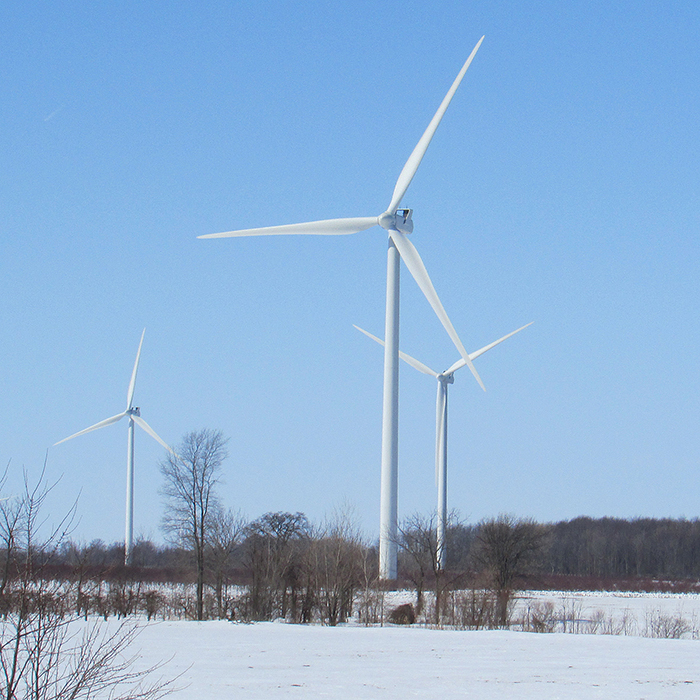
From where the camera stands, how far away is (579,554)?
134 meters

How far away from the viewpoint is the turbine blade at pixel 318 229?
4091 centimetres

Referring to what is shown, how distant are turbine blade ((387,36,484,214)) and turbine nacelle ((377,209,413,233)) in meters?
0.26

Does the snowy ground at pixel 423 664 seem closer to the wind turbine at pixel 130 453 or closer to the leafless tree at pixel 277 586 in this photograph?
the leafless tree at pixel 277 586

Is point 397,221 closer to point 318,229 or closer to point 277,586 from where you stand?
point 318,229

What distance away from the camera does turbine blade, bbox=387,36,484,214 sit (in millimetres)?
39516

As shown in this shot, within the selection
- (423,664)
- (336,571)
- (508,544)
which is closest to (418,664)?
(423,664)

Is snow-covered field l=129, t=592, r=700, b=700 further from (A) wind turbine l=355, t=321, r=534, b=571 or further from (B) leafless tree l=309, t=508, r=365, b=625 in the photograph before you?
(A) wind turbine l=355, t=321, r=534, b=571

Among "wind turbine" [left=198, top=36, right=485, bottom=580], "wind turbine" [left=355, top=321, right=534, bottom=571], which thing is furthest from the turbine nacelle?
"wind turbine" [left=355, top=321, right=534, bottom=571]

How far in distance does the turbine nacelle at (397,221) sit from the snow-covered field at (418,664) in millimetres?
20231

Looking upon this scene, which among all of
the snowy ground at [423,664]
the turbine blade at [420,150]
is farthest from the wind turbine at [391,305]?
the snowy ground at [423,664]

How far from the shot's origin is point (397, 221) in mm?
44250

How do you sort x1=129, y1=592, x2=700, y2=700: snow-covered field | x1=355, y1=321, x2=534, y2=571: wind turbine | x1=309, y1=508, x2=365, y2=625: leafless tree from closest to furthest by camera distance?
x1=129, y1=592, x2=700, y2=700: snow-covered field → x1=309, y1=508, x2=365, y2=625: leafless tree → x1=355, y1=321, x2=534, y2=571: wind turbine

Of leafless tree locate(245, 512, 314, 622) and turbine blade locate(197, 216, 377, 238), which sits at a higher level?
turbine blade locate(197, 216, 377, 238)

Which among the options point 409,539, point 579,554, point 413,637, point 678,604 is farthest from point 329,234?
point 579,554
